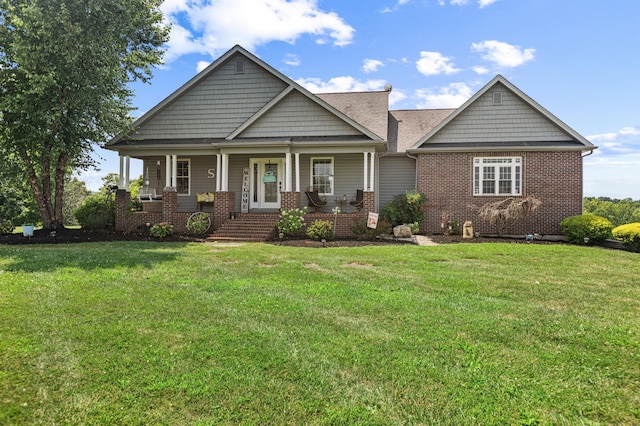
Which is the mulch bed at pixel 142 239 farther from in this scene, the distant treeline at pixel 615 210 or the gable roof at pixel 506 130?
the distant treeline at pixel 615 210

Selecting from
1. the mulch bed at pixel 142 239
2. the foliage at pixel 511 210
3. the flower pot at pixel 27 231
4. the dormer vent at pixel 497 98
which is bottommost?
the mulch bed at pixel 142 239

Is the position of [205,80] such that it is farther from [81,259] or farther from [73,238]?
[81,259]

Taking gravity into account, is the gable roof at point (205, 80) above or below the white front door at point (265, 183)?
above

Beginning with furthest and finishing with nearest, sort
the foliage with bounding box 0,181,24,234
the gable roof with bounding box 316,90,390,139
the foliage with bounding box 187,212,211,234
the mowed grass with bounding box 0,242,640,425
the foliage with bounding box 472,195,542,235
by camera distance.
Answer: the foliage with bounding box 0,181,24,234, the gable roof with bounding box 316,90,390,139, the foliage with bounding box 187,212,211,234, the foliage with bounding box 472,195,542,235, the mowed grass with bounding box 0,242,640,425

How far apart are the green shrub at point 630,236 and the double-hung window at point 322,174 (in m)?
10.0

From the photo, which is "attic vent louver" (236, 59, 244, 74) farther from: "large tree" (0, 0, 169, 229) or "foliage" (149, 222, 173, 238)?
"foliage" (149, 222, 173, 238)

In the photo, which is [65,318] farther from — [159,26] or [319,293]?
[159,26]

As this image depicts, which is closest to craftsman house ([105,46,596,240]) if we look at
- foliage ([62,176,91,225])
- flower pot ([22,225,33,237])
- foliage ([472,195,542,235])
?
foliage ([472,195,542,235])

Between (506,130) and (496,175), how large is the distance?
185 cm

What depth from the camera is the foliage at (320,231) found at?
13078 mm

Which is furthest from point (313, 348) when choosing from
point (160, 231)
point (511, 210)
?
point (511, 210)

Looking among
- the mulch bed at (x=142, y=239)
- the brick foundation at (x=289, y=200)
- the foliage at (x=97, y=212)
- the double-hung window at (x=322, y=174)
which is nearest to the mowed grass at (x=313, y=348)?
the mulch bed at (x=142, y=239)

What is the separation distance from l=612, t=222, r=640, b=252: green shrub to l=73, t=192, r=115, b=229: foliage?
59.1 feet

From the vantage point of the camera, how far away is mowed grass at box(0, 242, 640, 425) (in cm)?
286
